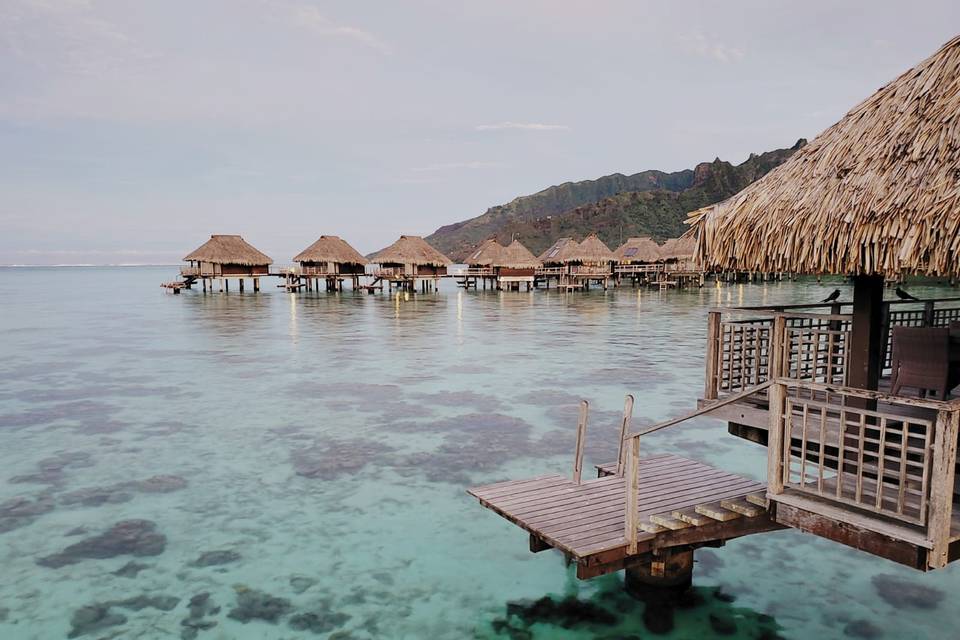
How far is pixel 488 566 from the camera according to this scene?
6430mm

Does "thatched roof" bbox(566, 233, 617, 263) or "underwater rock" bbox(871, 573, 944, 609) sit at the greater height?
"thatched roof" bbox(566, 233, 617, 263)

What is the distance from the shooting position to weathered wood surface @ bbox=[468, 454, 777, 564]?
496cm

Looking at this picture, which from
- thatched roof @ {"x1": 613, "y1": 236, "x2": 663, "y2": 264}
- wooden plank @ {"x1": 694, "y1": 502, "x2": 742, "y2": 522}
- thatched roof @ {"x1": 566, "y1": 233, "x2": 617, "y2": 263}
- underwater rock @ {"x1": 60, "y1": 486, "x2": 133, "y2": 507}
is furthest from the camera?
thatched roof @ {"x1": 613, "y1": 236, "x2": 663, "y2": 264}

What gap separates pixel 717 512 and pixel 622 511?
0.82m

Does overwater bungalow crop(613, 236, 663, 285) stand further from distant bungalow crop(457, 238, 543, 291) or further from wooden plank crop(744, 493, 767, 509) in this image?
wooden plank crop(744, 493, 767, 509)

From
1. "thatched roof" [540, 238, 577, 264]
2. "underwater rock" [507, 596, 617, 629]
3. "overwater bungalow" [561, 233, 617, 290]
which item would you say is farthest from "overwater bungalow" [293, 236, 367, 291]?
"underwater rock" [507, 596, 617, 629]

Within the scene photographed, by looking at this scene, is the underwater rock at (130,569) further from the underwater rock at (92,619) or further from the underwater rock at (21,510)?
the underwater rock at (21,510)

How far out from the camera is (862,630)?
17.4 feet

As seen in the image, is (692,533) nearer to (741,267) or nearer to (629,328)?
(741,267)

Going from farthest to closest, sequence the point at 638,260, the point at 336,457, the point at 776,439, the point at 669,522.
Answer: the point at 638,260 → the point at 336,457 → the point at 669,522 → the point at 776,439

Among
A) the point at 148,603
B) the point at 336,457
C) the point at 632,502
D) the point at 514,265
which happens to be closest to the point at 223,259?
the point at 514,265

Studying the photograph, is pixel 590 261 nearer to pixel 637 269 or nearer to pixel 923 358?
pixel 637 269

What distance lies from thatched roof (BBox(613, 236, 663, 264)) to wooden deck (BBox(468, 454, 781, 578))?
53173mm

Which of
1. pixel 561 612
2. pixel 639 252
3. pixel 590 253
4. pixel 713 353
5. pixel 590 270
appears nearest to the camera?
pixel 561 612
